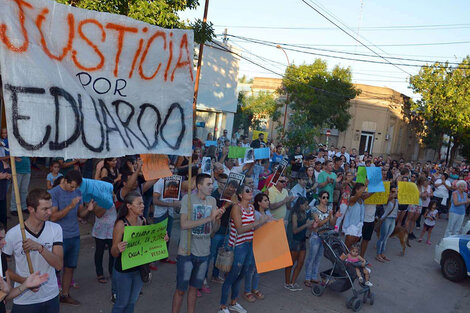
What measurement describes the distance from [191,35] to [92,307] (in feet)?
11.9

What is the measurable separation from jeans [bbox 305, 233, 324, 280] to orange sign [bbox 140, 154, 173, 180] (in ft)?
10.1

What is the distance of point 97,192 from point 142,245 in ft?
4.11

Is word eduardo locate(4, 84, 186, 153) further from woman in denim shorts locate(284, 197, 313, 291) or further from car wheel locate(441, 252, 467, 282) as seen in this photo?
car wheel locate(441, 252, 467, 282)

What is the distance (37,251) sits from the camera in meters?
3.37

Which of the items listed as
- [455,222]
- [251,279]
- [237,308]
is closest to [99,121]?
[237,308]

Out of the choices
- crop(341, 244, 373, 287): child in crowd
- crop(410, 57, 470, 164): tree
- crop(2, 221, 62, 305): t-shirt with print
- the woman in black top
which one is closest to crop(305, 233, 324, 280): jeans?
crop(341, 244, 373, 287): child in crowd

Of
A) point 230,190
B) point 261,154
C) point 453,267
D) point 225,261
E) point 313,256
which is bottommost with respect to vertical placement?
point 453,267

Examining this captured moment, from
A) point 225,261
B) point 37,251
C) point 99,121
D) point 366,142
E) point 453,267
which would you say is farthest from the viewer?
point 366,142

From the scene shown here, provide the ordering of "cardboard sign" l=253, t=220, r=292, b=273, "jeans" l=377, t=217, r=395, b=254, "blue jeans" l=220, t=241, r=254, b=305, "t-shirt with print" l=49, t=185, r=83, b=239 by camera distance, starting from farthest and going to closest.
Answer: "jeans" l=377, t=217, r=395, b=254 < "cardboard sign" l=253, t=220, r=292, b=273 < "blue jeans" l=220, t=241, r=254, b=305 < "t-shirt with print" l=49, t=185, r=83, b=239

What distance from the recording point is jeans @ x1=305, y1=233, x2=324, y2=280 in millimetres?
6536

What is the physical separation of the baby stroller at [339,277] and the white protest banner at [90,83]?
10.6 feet

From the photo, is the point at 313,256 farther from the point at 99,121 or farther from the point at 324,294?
the point at 99,121

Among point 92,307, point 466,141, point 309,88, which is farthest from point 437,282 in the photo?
point 466,141

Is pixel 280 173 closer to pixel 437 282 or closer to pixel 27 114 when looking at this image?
pixel 437 282
